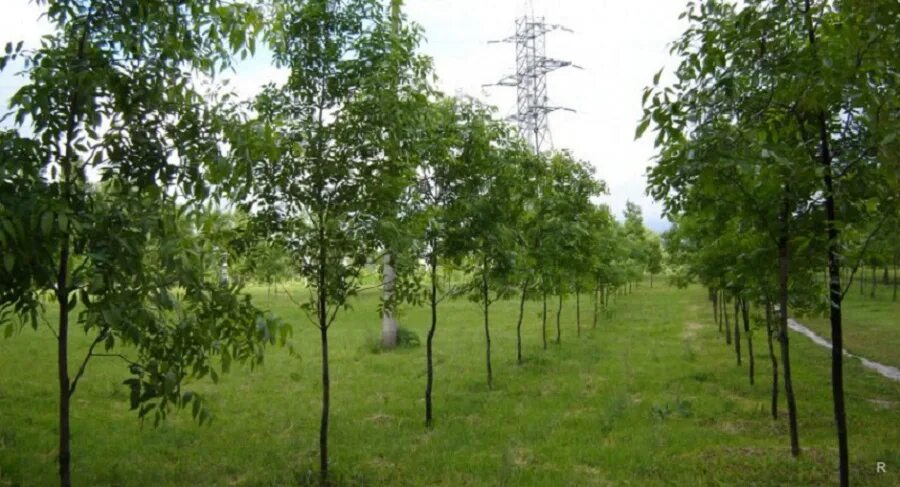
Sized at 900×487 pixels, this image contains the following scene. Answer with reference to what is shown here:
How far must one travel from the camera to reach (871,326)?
2644 cm

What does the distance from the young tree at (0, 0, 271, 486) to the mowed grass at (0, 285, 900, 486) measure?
177 centimetres

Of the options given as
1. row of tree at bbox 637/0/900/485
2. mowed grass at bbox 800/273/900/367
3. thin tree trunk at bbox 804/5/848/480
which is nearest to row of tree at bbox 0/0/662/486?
row of tree at bbox 637/0/900/485

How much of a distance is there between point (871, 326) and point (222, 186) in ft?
95.8

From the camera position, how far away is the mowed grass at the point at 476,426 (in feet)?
26.0

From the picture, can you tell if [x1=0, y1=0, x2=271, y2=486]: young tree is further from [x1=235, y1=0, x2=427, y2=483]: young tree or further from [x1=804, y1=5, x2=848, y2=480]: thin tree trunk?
[x1=804, y1=5, x2=848, y2=480]: thin tree trunk

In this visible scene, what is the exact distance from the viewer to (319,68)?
7.48 meters

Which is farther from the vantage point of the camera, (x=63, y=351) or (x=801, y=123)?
(x=801, y=123)

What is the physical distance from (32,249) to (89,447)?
7.14 metres

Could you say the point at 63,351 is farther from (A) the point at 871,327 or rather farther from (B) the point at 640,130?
(A) the point at 871,327

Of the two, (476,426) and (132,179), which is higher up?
(132,179)

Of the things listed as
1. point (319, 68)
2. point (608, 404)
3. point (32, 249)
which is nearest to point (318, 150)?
point (319, 68)

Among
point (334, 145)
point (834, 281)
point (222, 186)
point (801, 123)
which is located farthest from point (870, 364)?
point (222, 186)

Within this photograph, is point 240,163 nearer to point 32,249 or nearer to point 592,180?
point 32,249

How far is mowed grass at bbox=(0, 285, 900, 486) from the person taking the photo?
7.92 meters
